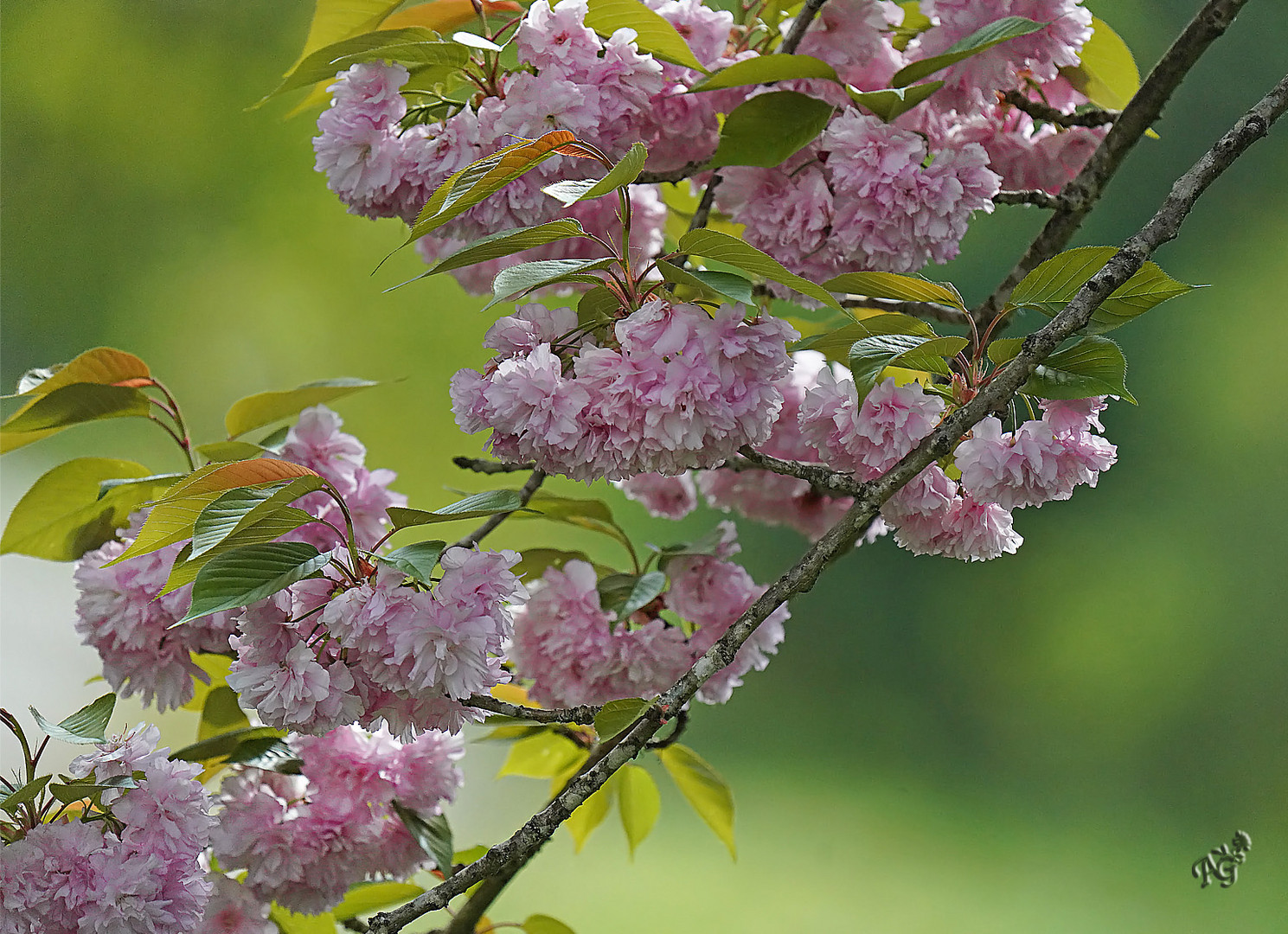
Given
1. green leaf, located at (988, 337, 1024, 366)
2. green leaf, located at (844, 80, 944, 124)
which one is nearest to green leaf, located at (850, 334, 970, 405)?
green leaf, located at (988, 337, 1024, 366)

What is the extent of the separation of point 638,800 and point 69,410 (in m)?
0.45

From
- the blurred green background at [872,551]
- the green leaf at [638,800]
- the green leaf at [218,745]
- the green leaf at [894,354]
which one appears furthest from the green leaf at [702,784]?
the blurred green background at [872,551]

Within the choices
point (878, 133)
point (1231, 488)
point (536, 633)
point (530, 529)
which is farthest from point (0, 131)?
point (1231, 488)

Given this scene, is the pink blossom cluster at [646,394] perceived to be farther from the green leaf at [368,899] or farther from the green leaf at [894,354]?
the green leaf at [368,899]

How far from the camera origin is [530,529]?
5.48ft

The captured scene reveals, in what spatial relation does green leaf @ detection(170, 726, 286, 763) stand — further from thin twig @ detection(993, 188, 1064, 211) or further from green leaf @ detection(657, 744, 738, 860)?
thin twig @ detection(993, 188, 1064, 211)

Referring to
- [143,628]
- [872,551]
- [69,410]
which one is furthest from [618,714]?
[872,551]

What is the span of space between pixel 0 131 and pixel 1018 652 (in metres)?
1.80

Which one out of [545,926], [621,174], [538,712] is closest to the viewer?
[621,174]

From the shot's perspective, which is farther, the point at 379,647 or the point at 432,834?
the point at 432,834

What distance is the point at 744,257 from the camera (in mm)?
347

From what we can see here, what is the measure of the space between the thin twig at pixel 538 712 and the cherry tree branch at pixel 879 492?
0.03 m

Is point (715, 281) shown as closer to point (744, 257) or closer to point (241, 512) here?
point (744, 257)

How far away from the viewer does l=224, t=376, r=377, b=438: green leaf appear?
560 millimetres
